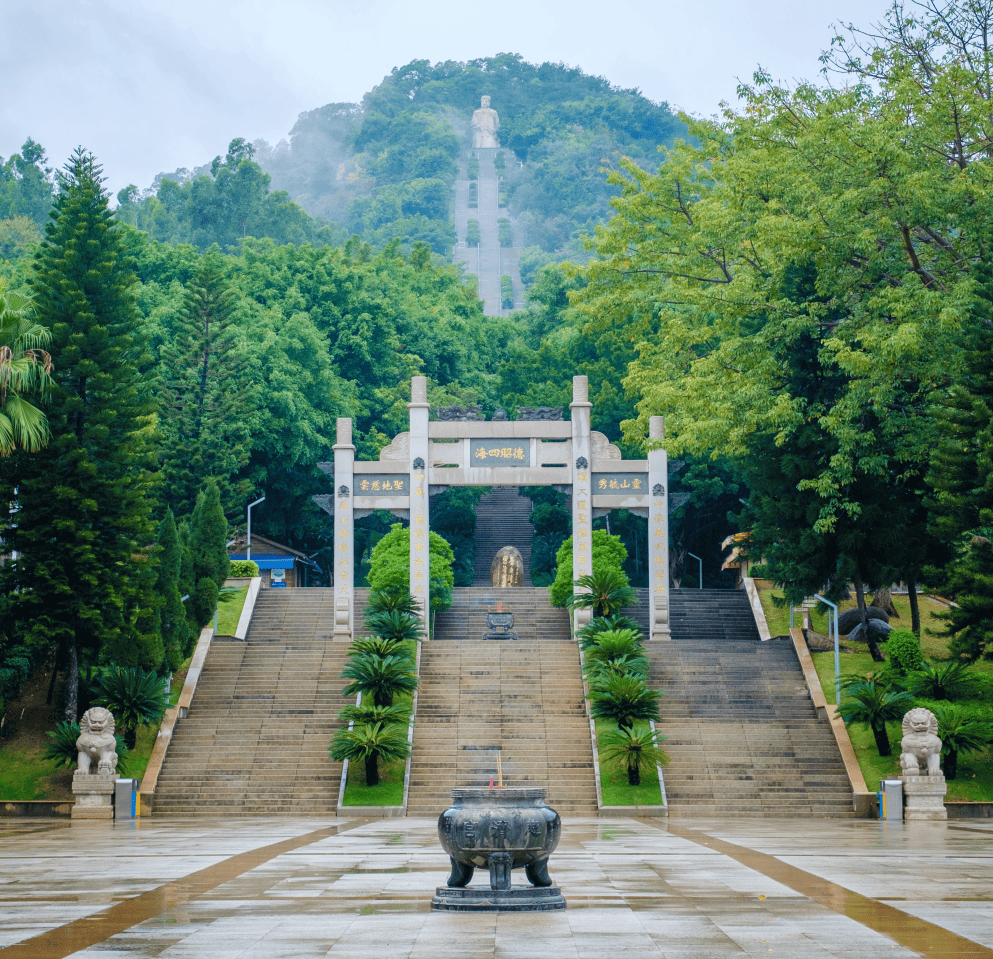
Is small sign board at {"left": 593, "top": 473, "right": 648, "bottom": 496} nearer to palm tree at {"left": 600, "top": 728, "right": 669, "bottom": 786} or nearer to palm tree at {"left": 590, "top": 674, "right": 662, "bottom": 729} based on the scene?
palm tree at {"left": 590, "top": 674, "right": 662, "bottom": 729}

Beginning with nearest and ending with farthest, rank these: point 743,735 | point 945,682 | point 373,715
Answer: point 373,715, point 945,682, point 743,735

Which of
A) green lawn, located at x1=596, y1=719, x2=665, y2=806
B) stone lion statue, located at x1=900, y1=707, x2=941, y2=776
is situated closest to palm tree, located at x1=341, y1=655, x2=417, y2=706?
green lawn, located at x1=596, y1=719, x2=665, y2=806

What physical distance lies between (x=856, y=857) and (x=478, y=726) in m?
10.7

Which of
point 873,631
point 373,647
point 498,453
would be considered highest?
point 498,453

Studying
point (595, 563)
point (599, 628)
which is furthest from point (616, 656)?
point (595, 563)

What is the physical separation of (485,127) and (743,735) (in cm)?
14344

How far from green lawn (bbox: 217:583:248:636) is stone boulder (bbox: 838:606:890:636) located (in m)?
13.8

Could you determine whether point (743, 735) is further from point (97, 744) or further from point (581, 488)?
point (97, 744)

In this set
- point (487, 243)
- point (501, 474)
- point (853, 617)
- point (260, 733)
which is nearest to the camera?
point (260, 733)

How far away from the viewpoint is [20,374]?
20.0 m

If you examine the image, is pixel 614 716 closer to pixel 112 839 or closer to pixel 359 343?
pixel 112 839

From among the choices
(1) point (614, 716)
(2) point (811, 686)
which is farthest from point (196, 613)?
(2) point (811, 686)

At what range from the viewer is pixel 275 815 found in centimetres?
1991

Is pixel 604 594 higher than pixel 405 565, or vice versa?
pixel 405 565
